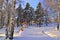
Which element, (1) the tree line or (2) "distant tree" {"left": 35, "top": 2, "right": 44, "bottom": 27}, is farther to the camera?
(1) the tree line

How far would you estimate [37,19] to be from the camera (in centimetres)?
7906

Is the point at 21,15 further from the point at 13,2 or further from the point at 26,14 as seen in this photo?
the point at 13,2

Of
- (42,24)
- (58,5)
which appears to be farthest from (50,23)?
(58,5)

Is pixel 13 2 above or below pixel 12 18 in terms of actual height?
above

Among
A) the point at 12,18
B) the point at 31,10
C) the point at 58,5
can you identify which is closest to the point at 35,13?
the point at 31,10

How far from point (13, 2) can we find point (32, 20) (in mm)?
65683

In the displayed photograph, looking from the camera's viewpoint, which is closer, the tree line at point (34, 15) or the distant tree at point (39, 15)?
the distant tree at point (39, 15)

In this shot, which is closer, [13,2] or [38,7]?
[13,2]

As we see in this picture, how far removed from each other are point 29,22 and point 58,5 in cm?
4392

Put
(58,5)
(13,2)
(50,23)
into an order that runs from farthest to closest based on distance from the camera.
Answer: (50,23) < (58,5) < (13,2)

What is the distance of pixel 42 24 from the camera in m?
80.7

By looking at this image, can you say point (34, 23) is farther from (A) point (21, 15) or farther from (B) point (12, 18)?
(B) point (12, 18)

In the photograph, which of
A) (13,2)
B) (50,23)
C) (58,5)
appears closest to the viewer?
(13,2)

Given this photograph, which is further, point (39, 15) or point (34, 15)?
point (34, 15)
